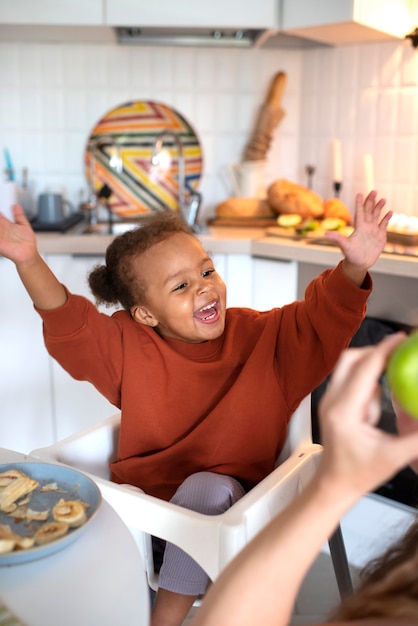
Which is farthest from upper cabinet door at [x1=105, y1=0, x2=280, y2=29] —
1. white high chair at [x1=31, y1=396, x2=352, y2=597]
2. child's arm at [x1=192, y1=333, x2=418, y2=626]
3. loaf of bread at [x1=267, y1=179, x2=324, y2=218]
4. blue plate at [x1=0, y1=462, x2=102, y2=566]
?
child's arm at [x1=192, y1=333, x2=418, y2=626]

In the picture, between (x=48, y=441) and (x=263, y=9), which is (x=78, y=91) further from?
(x=48, y=441)

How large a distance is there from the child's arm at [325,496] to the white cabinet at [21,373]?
1827mm

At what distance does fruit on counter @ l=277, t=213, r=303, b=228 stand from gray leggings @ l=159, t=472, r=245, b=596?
1.37m

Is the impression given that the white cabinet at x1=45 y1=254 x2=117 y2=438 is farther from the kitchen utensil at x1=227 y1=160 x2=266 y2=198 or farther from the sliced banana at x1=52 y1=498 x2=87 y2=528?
the sliced banana at x1=52 y1=498 x2=87 y2=528

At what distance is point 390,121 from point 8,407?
160 centimetres

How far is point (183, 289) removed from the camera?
1389 millimetres

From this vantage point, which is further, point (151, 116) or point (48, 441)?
point (151, 116)

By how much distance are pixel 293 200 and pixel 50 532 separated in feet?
6.20

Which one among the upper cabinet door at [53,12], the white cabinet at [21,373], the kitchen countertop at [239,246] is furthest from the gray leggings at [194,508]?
the upper cabinet door at [53,12]

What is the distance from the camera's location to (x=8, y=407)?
2416 millimetres

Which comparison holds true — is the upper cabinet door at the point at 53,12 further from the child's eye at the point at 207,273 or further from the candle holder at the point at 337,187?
the child's eye at the point at 207,273

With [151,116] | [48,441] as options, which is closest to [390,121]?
[151,116]

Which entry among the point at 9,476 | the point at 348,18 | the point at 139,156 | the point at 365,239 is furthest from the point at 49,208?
the point at 9,476

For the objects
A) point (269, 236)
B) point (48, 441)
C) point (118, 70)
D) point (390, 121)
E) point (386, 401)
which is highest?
point (118, 70)
